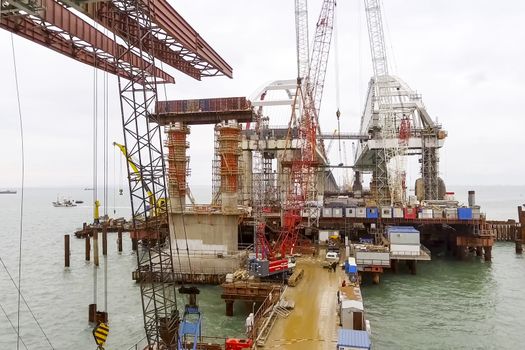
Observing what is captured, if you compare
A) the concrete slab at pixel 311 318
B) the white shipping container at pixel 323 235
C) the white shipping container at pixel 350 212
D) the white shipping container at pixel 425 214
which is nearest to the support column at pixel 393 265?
the white shipping container at pixel 323 235

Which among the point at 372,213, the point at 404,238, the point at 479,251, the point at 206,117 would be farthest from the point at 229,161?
the point at 479,251

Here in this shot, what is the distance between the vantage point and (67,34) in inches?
981

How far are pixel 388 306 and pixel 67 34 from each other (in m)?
33.2

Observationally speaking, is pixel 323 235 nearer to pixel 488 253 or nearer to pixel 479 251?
pixel 488 253

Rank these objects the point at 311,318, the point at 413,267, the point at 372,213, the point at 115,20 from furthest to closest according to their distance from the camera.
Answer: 1. the point at 372,213
2. the point at 413,267
3. the point at 311,318
4. the point at 115,20

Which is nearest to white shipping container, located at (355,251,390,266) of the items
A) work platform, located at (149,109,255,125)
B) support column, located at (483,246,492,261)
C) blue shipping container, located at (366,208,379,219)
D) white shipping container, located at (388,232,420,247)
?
white shipping container, located at (388,232,420,247)

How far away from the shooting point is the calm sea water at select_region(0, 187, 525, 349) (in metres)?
29.9

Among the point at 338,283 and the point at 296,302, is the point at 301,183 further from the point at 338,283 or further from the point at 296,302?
the point at 296,302

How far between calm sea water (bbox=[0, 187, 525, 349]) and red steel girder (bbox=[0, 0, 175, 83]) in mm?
20379

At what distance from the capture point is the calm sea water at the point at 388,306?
98.1ft

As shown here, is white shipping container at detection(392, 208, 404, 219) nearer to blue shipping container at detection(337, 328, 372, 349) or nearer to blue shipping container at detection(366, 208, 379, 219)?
blue shipping container at detection(366, 208, 379, 219)

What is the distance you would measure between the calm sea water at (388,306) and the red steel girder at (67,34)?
20.4m

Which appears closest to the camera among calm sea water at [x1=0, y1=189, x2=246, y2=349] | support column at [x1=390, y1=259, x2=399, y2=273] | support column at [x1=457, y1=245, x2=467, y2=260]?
calm sea water at [x1=0, y1=189, x2=246, y2=349]

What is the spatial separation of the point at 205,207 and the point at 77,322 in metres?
19.4
